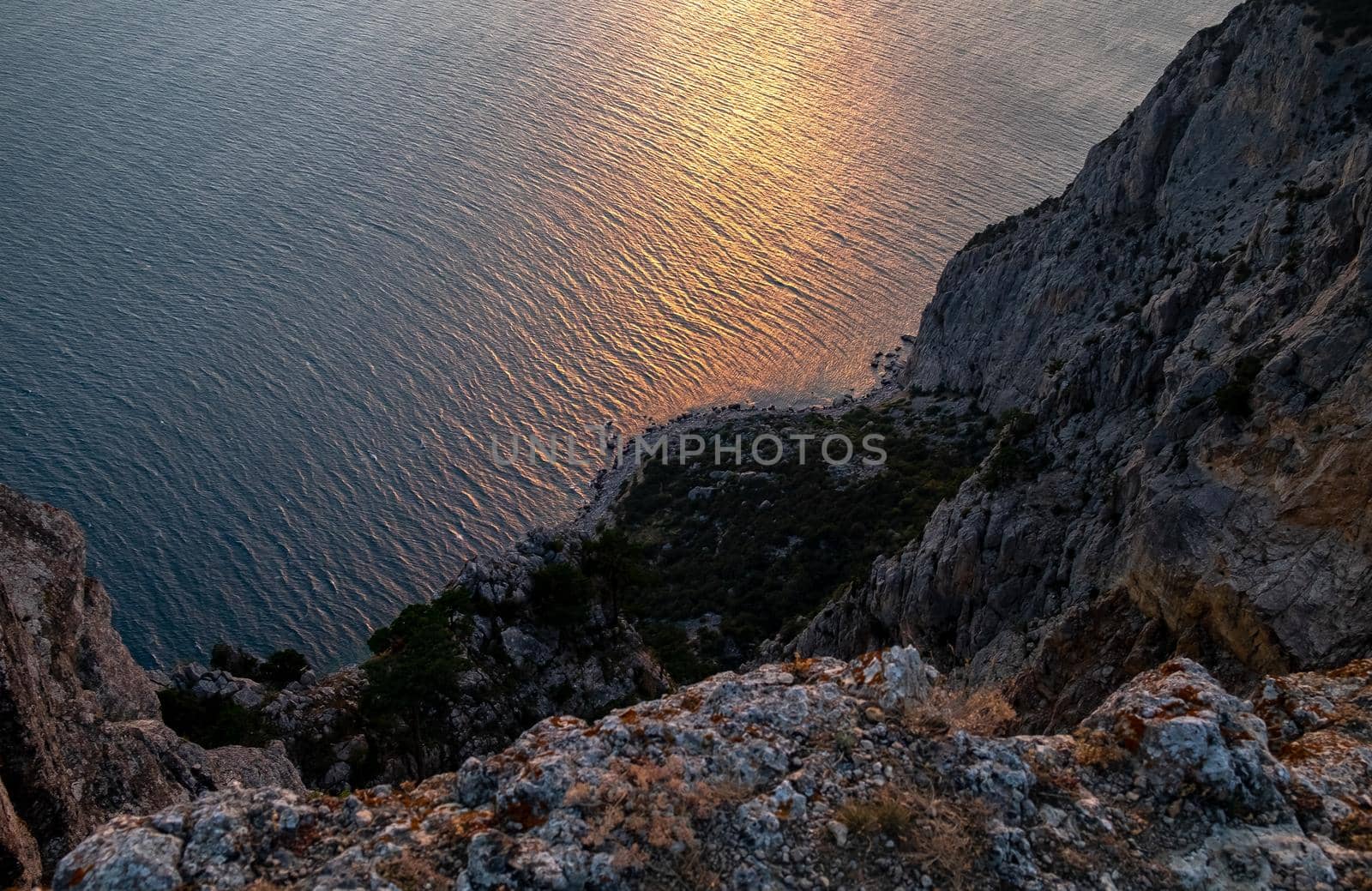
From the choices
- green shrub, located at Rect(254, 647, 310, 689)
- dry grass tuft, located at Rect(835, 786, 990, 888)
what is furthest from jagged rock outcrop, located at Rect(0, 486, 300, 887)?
green shrub, located at Rect(254, 647, 310, 689)

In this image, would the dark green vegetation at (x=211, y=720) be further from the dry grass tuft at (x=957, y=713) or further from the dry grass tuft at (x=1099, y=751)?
the dry grass tuft at (x=1099, y=751)

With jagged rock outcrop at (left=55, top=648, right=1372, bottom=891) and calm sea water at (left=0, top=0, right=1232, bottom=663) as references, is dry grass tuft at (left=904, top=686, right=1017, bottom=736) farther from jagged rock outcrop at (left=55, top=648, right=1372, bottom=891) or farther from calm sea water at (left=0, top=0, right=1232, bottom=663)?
calm sea water at (left=0, top=0, right=1232, bottom=663)

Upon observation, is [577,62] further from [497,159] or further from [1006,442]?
[1006,442]

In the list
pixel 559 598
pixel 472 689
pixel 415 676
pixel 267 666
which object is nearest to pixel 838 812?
pixel 415 676

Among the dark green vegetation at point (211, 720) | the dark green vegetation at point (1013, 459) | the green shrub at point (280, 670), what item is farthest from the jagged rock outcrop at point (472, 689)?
the dark green vegetation at point (1013, 459)

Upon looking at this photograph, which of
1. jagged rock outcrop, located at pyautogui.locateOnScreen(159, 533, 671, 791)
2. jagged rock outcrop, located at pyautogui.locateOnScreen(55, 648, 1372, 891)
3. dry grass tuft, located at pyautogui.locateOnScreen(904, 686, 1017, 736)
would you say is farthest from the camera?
jagged rock outcrop, located at pyautogui.locateOnScreen(159, 533, 671, 791)

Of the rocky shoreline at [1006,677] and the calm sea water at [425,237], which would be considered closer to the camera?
the rocky shoreline at [1006,677]
